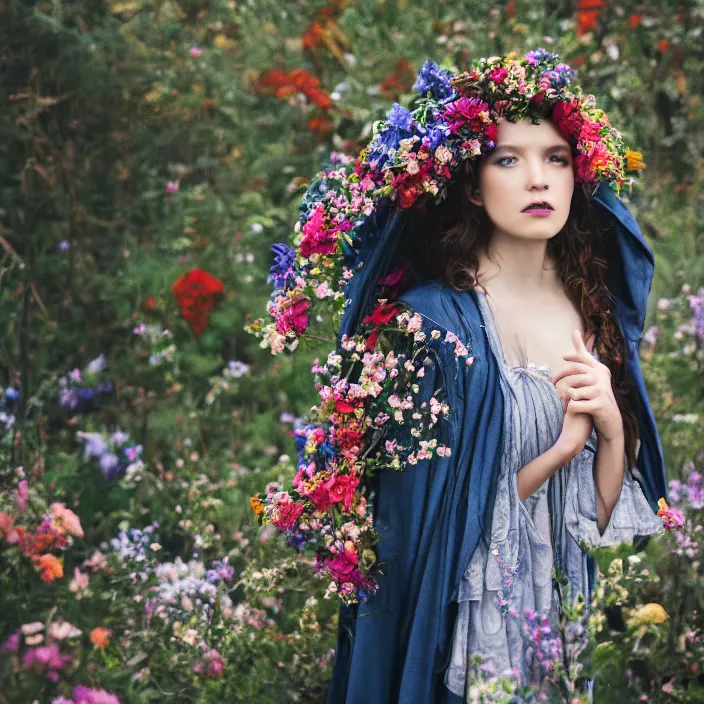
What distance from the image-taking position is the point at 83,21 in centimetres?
464

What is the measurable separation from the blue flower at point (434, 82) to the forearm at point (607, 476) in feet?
3.15

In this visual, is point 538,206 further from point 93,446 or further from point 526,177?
point 93,446

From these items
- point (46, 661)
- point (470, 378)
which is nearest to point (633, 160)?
point (470, 378)

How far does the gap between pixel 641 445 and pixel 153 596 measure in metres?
1.67

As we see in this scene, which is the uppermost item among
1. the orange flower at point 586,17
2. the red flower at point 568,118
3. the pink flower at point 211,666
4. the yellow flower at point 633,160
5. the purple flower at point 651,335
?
the orange flower at point 586,17

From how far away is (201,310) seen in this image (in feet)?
14.0

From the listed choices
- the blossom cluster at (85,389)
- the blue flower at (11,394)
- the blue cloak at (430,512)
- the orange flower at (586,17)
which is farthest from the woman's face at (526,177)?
the orange flower at (586,17)

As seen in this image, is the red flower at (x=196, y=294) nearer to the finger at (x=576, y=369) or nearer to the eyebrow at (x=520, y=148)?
the eyebrow at (x=520, y=148)

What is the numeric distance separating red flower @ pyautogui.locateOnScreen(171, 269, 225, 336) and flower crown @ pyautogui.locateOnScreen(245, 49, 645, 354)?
163 cm

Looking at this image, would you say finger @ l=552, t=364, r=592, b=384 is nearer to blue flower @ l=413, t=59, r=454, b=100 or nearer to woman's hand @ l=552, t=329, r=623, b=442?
woman's hand @ l=552, t=329, r=623, b=442

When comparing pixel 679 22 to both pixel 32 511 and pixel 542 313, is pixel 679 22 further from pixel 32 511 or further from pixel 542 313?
pixel 32 511

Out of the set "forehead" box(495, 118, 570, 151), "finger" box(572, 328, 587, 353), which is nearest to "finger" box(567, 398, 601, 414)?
"finger" box(572, 328, 587, 353)

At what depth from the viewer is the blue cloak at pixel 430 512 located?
2.31m

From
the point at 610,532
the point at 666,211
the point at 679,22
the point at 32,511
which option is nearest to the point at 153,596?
the point at 32,511
